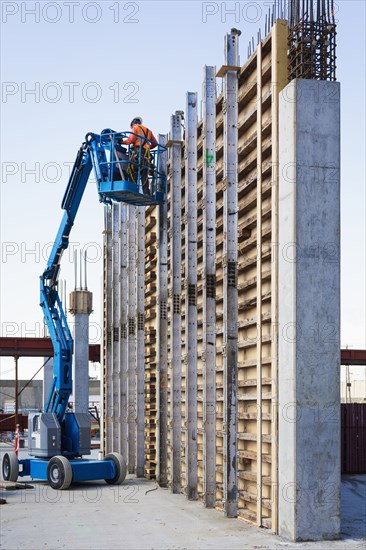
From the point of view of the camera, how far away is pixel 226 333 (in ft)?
47.6

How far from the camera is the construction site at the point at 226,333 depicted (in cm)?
1212

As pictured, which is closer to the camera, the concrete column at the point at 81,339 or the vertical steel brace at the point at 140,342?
the vertical steel brace at the point at 140,342

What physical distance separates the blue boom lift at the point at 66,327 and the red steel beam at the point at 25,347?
46.6 ft

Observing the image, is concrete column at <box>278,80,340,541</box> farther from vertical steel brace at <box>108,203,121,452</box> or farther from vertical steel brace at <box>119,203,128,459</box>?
vertical steel brace at <box>108,203,121,452</box>

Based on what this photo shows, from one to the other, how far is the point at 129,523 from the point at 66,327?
7.70m

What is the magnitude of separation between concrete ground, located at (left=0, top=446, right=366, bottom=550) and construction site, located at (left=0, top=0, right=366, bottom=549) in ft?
0.18

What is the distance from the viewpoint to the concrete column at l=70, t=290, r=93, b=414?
32.6 metres

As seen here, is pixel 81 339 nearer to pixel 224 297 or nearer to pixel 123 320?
pixel 123 320

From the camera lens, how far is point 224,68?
48.9ft

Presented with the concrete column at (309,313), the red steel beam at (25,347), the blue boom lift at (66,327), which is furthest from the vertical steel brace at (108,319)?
the concrete column at (309,313)

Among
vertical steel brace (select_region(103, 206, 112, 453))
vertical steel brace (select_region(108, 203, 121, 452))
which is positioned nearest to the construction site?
vertical steel brace (select_region(108, 203, 121, 452))

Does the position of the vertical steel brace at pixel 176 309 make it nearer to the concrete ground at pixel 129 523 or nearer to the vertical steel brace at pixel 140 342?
the concrete ground at pixel 129 523

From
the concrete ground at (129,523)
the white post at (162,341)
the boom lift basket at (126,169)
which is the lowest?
the concrete ground at (129,523)

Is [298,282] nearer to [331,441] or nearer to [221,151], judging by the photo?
[331,441]
